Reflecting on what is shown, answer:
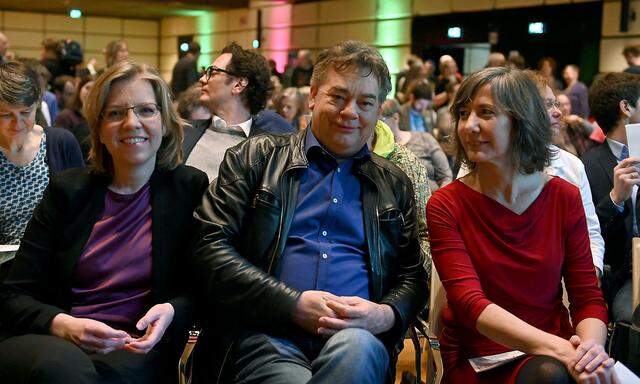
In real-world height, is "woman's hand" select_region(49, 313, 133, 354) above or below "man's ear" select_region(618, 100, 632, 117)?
below

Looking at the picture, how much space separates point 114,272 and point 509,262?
3.94 feet

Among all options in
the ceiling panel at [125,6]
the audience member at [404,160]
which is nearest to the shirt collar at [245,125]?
the audience member at [404,160]

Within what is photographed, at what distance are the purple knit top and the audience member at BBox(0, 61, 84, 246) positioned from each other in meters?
0.81

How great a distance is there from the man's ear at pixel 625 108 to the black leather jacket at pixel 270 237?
1.56 meters

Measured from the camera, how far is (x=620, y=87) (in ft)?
12.8

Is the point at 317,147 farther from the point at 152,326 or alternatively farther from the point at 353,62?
the point at 152,326

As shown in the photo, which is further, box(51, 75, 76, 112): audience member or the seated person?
box(51, 75, 76, 112): audience member

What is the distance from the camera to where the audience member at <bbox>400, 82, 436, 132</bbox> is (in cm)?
895

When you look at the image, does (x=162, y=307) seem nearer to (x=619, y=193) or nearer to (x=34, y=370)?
(x=34, y=370)

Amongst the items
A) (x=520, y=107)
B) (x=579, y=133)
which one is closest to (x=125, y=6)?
(x=579, y=133)

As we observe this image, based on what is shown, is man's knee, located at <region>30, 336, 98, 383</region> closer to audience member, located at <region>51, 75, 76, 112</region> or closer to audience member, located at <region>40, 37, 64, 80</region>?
audience member, located at <region>51, 75, 76, 112</region>

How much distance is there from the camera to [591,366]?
2.30m

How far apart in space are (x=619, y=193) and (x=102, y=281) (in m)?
2.00

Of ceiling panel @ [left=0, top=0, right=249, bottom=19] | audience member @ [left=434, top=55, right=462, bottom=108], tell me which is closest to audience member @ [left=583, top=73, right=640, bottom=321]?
audience member @ [left=434, top=55, right=462, bottom=108]
